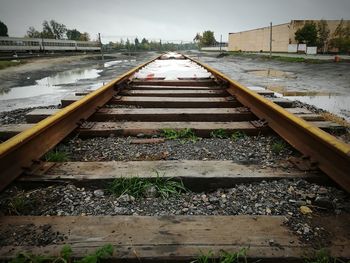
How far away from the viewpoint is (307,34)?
44.1 m

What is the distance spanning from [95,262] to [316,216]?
1.12 m

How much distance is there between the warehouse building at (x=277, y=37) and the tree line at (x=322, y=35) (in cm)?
156

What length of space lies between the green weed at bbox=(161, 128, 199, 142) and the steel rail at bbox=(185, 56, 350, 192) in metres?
A: 0.78

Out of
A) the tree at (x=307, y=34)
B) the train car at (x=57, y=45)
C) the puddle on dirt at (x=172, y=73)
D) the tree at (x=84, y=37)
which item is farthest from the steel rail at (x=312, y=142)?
the tree at (x=84, y=37)

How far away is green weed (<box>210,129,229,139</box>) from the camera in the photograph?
2805 mm

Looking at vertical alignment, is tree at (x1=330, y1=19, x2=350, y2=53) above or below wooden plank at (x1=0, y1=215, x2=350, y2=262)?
above

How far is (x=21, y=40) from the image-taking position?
1405 inches

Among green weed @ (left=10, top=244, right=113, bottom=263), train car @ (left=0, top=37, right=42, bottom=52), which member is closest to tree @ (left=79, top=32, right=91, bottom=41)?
train car @ (left=0, top=37, right=42, bottom=52)

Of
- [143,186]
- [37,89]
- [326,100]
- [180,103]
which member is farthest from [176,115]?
[37,89]

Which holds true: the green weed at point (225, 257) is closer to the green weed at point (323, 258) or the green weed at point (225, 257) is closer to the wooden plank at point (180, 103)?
the green weed at point (323, 258)

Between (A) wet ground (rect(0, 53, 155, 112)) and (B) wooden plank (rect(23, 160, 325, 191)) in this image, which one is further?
(A) wet ground (rect(0, 53, 155, 112))

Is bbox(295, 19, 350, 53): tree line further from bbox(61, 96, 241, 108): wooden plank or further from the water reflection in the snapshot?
bbox(61, 96, 241, 108): wooden plank

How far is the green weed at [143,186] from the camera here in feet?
5.85

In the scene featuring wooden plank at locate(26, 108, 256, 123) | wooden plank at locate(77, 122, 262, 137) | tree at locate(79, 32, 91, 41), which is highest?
tree at locate(79, 32, 91, 41)
